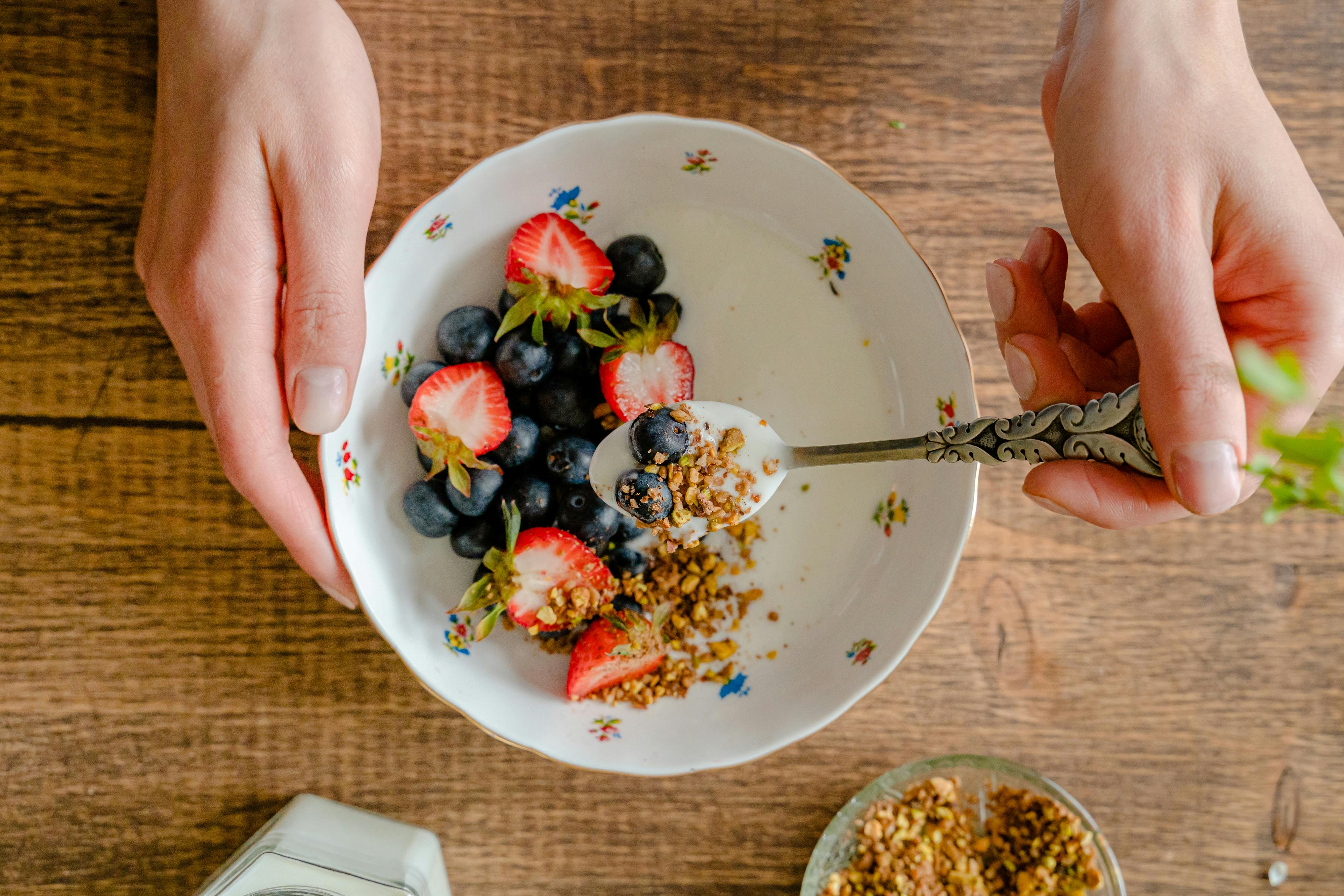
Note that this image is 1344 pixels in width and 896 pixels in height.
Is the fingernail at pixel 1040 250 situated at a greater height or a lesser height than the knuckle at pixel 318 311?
greater

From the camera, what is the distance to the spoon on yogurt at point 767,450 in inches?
22.4

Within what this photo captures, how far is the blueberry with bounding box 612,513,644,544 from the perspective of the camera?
84 centimetres

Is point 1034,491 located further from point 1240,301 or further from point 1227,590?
point 1227,590

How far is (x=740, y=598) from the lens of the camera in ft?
2.91

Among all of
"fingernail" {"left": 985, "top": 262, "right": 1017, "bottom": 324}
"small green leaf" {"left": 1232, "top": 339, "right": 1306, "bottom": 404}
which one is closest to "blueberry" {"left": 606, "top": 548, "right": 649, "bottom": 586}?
"fingernail" {"left": 985, "top": 262, "right": 1017, "bottom": 324}

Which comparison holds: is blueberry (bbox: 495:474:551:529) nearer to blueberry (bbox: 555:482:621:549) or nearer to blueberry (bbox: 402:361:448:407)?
blueberry (bbox: 555:482:621:549)

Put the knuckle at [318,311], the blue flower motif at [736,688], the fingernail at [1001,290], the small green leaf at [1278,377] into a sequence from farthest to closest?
1. the blue flower motif at [736,688]
2. the fingernail at [1001,290]
3. the knuckle at [318,311]
4. the small green leaf at [1278,377]

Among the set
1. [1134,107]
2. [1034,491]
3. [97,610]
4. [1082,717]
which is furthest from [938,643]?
[97,610]

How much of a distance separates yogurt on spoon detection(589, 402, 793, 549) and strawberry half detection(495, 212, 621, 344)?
0.13 meters

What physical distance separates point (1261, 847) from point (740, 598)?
2.15 ft

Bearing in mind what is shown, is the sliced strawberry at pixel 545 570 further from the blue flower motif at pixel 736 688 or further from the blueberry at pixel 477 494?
the blue flower motif at pixel 736 688

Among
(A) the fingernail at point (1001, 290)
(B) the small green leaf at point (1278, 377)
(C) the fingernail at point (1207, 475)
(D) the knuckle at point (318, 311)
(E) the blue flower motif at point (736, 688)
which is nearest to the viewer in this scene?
(B) the small green leaf at point (1278, 377)

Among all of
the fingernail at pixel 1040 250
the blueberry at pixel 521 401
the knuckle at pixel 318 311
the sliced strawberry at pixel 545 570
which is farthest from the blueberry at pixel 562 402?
the fingernail at pixel 1040 250

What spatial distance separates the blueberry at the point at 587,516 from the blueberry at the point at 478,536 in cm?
7
